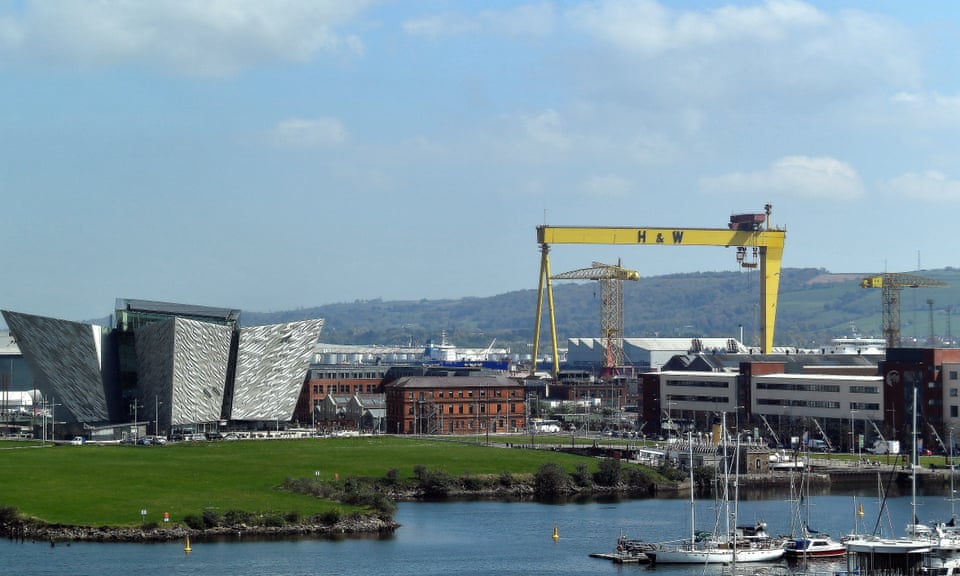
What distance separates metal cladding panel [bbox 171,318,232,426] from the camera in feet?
377

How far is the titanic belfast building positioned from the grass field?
10961 millimetres

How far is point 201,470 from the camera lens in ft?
270

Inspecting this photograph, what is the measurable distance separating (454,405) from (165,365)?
25842 mm

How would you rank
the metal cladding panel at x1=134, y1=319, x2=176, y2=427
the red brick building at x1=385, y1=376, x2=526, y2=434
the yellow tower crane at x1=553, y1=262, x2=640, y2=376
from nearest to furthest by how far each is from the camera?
the metal cladding panel at x1=134, y1=319, x2=176, y2=427 < the red brick building at x1=385, y1=376, x2=526, y2=434 < the yellow tower crane at x1=553, y1=262, x2=640, y2=376

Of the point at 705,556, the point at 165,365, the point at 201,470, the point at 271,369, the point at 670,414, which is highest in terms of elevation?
the point at 165,365

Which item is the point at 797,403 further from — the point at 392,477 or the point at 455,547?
the point at 455,547

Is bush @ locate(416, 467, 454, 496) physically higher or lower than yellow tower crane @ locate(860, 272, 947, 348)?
lower

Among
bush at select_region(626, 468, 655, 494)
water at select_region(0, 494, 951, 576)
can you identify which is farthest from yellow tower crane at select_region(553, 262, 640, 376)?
water at select_region(0, 494, 951, 576)

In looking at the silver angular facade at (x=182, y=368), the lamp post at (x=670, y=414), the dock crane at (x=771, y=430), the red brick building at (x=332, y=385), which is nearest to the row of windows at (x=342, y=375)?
the red brick building at (x=332, y=385)

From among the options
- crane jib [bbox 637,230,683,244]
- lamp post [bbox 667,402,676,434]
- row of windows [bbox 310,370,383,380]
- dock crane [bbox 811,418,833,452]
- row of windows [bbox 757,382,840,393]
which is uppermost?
crane jib [bbox 637,230,683,244]

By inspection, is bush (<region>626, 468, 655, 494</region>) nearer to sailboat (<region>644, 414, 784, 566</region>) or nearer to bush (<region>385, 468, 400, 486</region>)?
bush (<region>385, 468, 400, 486</region>)

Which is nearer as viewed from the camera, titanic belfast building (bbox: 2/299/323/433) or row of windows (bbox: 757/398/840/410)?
titanic belfast building (bbox: 2/299/323/433)

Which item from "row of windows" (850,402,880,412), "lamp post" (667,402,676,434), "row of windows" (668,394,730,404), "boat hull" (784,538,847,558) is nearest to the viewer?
"boat hull" (784,538,847,558)

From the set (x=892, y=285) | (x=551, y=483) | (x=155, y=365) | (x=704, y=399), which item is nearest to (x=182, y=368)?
(x=155, y=365)
